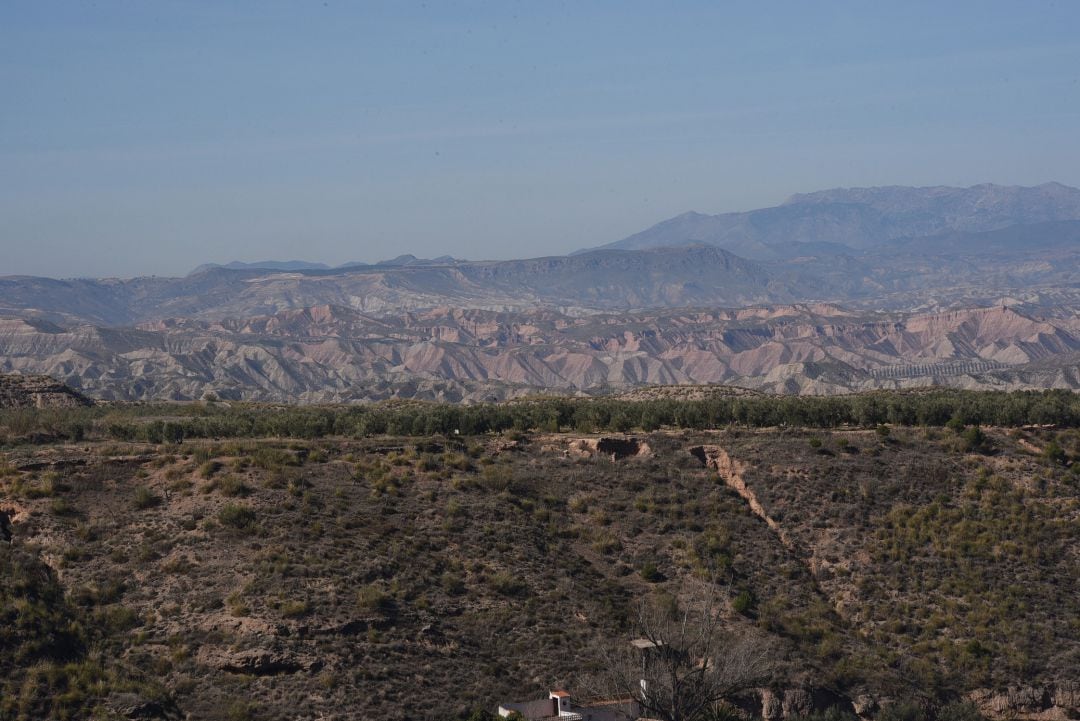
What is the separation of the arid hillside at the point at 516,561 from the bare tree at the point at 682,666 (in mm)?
972

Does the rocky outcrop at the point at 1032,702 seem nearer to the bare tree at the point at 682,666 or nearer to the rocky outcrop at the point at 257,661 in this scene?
the bare tree at the point at 682,666

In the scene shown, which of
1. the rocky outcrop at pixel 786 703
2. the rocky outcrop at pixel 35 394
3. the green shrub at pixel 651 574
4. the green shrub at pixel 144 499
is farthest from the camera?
the rocky outcrop at pixel 35 394

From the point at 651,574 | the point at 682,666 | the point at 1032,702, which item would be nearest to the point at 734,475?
the point at 651,574

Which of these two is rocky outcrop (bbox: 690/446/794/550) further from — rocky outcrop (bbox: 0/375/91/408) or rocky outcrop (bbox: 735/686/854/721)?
rocky outcrop (bbox: 0/375/91/408)

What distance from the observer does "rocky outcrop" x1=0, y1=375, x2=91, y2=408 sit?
82375 millimetres

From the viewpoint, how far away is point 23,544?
140ft

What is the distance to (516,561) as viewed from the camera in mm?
47281

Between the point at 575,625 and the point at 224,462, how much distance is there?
1619 centimetres

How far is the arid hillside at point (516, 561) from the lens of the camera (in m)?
38.9

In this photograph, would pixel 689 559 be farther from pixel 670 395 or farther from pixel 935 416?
pixel 670 395

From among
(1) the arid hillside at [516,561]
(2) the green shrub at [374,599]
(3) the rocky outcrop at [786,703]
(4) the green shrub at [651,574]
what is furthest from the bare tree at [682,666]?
(2) the green shrub at [374,599]

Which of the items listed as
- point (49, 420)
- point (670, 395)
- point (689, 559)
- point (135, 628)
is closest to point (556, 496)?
point (689, 559)

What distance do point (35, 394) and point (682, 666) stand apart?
194ft

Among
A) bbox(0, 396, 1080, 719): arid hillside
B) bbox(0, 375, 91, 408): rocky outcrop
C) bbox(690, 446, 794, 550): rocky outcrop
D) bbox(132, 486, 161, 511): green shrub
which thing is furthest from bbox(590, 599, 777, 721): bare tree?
bbox(0, 375, 91, 408): rocky outcrop
